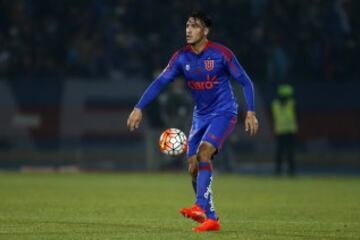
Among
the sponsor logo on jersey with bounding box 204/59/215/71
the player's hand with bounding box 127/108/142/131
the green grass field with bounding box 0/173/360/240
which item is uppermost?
the sponsor logo on jersey with bounding box 204/59/215/71

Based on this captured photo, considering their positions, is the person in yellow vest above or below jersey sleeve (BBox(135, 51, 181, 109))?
below

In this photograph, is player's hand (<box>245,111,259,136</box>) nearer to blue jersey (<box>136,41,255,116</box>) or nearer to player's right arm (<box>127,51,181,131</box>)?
blue jersey (<box>136,41,255,116</box>)

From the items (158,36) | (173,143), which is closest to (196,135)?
(173,143)

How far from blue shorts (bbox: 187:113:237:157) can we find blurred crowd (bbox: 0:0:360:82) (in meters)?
13.6

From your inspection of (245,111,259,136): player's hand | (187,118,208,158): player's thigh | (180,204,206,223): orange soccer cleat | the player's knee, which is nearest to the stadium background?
(187,118,208,158): player's thigh

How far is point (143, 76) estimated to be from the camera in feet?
80.5

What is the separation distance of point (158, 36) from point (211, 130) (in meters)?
16.1

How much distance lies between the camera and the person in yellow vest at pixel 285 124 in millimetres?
22078

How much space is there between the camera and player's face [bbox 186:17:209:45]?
10094 millimetres

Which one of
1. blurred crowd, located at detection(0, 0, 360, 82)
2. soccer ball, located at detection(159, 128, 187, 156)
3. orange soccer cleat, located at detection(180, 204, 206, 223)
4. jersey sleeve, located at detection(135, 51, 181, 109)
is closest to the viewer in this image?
orange soccer cleat, located at detection(180, 204, 206, 223)

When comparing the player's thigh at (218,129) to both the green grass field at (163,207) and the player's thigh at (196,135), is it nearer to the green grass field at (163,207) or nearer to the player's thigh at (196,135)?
the player's thigh at (196,135)

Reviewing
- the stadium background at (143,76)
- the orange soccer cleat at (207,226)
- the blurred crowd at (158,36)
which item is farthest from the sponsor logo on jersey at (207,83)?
the blurred crowd at (158,36)

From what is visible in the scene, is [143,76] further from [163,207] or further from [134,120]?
[134,120]

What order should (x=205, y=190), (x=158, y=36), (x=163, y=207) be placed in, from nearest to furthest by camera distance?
(x=205, y=190) < (x=163, y=207) < (x=158, y=36)
